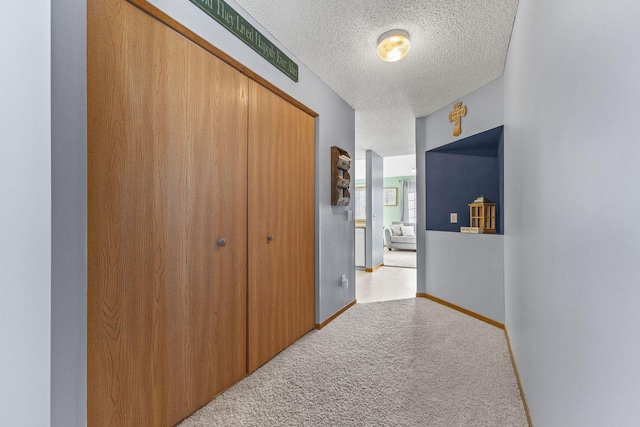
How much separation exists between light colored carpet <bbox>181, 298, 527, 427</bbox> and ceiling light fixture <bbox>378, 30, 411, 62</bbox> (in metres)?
2.29

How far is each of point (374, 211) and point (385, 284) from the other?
5.70ft

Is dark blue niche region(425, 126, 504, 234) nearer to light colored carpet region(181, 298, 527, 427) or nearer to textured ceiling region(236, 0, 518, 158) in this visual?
textured ceiling region(236, 0, 518, 158)

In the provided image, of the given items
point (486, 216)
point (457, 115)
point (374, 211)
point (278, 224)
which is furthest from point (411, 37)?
point (374, 211)

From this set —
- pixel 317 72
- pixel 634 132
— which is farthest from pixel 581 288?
pixel 317 72

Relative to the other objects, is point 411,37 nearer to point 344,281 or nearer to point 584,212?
point 584,212

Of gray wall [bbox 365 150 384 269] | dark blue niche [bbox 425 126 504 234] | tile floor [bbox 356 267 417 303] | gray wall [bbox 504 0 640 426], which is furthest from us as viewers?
gray wall [bbox 365 150 384 269]

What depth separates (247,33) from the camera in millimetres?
1898

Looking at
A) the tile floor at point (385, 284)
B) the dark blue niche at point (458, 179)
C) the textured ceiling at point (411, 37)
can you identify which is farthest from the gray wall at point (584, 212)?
the tile floor at point (385, 284)

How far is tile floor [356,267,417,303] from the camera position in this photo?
12.8 feet

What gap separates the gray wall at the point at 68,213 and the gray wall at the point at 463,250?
3125 millimetres

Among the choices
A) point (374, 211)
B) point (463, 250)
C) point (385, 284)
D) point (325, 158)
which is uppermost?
point (325, 158)

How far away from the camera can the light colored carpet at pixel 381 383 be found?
153 cm

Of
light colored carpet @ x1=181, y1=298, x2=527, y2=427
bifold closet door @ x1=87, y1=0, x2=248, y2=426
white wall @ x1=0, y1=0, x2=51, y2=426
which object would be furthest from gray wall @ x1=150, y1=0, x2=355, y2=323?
white wall @ x1=0, y1=0, x2=51, y2=426

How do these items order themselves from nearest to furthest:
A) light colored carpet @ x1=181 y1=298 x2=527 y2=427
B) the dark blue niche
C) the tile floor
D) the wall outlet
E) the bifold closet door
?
the bifold closet door, light colored carpet @ x1=181 y1=298 x2=527 y2=427, the wall outlet, the dark blue niche, the tile floor
